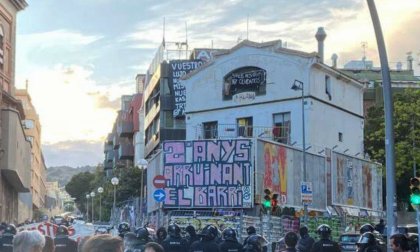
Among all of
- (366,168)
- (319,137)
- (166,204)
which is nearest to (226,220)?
(166,204)

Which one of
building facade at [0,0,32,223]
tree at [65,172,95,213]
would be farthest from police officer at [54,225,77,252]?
tree at [65,172,95,213]

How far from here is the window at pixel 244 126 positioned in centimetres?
5306

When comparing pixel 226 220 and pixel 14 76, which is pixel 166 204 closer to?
pixel 226 220

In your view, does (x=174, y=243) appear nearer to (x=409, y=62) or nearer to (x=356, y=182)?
(x=356, y=182)

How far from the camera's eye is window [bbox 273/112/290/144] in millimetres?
50344

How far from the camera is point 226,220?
32.2 meters

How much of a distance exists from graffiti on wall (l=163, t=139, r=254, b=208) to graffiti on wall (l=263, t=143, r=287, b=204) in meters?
1.42

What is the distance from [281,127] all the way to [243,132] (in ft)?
10.3

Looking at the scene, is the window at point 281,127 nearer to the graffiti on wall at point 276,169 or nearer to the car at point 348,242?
the graffiti on wall at point 276,169

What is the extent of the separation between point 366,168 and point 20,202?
34923 millimetres

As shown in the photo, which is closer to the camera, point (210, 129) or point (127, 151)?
point (210, 129)

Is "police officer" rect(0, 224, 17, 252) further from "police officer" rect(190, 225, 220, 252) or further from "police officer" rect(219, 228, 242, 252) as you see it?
"police officer" rect(219, 228, 242, 252)

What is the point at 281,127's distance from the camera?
51.3m

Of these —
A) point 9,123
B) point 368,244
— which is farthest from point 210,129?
point 368,244
